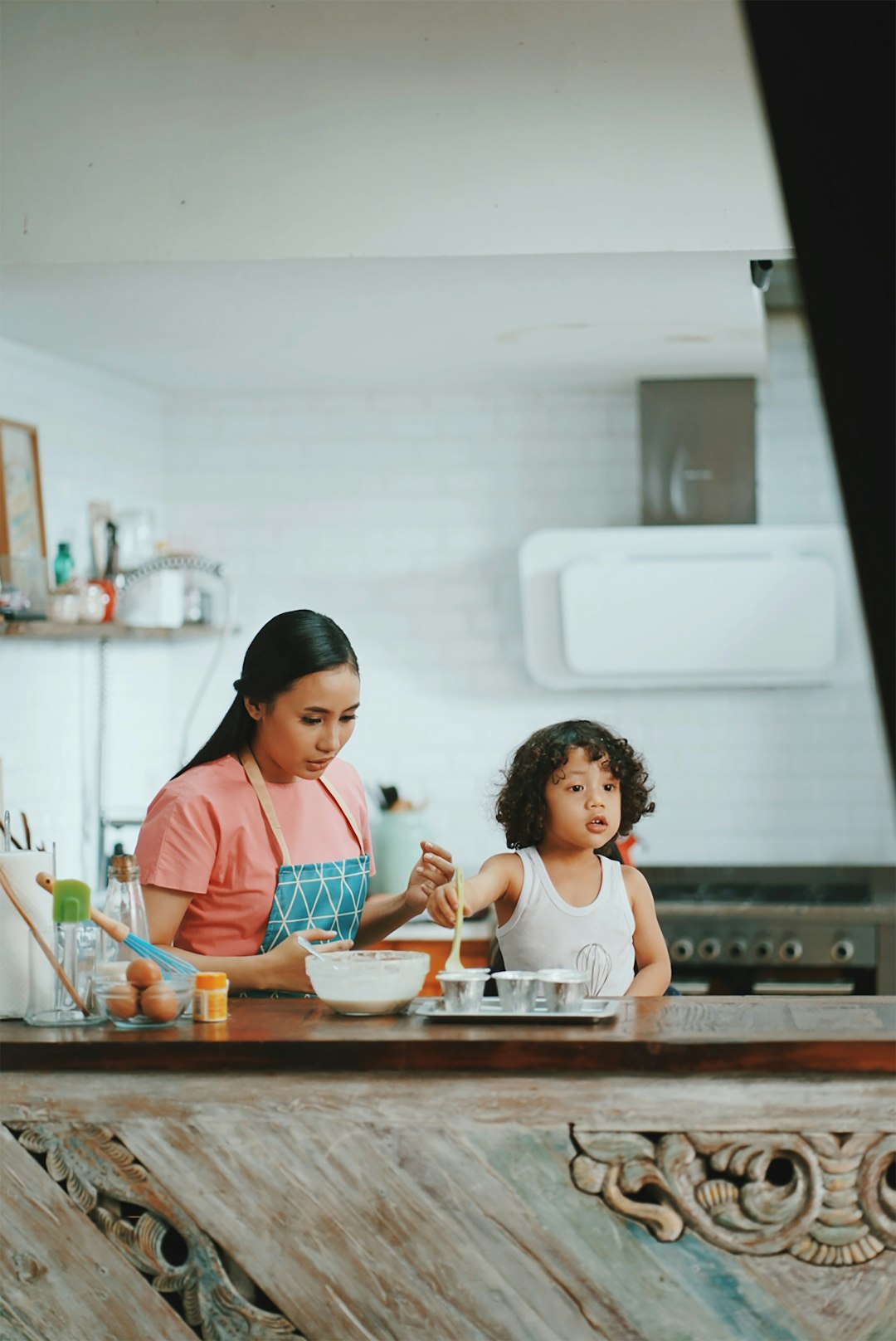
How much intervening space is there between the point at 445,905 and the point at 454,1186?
0.52 metres

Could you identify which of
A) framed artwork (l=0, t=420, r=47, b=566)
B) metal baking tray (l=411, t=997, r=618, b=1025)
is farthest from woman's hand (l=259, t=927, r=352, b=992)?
framed artwork (l=0, t=420, r=47, b=566)

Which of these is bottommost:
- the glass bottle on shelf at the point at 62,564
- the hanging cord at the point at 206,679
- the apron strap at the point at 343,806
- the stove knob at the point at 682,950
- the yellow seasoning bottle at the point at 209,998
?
the stove knob at the point at 682,950

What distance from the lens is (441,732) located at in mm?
4852

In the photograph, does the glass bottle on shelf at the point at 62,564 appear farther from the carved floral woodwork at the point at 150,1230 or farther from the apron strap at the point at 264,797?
the carved floral woodwork at the point at 150,1230

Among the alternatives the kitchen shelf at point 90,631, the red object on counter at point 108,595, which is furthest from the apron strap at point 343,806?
the red object on counter at point 108,595

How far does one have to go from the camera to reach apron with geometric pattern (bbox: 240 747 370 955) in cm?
253

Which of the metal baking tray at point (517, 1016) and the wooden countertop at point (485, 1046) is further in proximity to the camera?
the metal baking tray at point (517, 1016)

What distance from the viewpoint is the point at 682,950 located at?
4.09m

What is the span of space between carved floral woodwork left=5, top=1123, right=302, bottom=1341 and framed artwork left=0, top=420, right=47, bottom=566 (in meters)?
1.99

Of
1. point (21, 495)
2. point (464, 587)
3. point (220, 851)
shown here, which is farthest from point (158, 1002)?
point (464, 587)

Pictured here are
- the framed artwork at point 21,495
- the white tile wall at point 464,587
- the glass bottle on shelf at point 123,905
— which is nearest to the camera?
the glass bottle on shelf at point 123,905

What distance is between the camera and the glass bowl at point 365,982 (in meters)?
2.15

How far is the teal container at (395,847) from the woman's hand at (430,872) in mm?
2057

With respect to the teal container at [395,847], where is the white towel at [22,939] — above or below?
above
